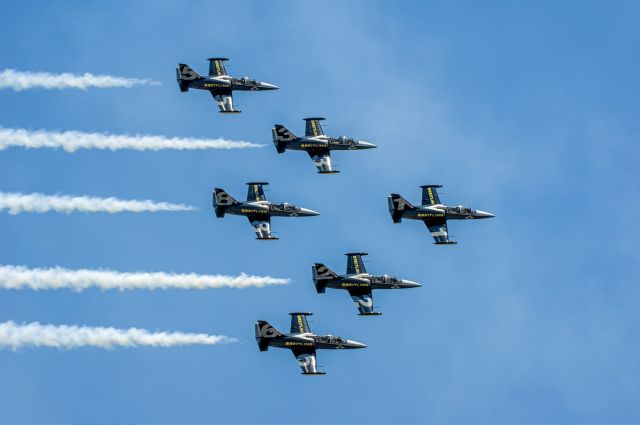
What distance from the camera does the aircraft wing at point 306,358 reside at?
167 meters

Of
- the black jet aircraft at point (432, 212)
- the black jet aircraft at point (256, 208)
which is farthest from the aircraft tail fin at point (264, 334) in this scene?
the black jet aircraft at point (432, 212)

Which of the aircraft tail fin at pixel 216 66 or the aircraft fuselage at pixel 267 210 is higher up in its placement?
the aircraft tail fin at pixel 216 66

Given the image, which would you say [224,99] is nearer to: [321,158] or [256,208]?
[321,158]

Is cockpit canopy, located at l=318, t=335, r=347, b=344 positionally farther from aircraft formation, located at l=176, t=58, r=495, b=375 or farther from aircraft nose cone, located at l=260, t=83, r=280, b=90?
aircraft nose cone, located at l=260, t=83, r=280, b=90

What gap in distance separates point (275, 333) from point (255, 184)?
21.9 metres

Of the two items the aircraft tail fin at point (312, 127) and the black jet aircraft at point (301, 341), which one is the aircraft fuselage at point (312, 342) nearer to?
the black jet aircraft at point (301, 341)

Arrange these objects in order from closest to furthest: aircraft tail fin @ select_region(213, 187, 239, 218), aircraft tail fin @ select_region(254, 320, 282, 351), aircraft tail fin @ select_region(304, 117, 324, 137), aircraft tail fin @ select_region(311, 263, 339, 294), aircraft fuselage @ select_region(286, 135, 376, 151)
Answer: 1. aircraft tail fin @ select_region(254, 320, 282, 351)
2. aircraft tail fin @ select_region(311, 263, 339, 294)
3. aircraft tail fin @ select_region(213, 187, 239, 218)
4. aircraft fuselage @ select_region(286, 135, 376, 151)
5. aircraft tail fin @ select_region(304, 117, 324, 137)

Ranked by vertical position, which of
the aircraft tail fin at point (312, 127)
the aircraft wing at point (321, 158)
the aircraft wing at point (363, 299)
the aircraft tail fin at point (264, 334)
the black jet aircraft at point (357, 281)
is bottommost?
the aircraft tail fin at point (264, 334)

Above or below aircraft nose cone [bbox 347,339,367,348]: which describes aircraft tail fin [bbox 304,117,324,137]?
above

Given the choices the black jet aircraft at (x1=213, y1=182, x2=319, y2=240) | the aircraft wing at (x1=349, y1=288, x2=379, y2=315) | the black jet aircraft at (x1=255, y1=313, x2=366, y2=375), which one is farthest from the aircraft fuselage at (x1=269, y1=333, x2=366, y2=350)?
the black jet aircraft at (x1=213, y1=182, x2=319, y2=240)

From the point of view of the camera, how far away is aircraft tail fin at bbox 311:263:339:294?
171875 mm

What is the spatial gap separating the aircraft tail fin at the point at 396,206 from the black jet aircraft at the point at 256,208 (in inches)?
430

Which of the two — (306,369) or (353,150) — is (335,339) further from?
(353,150)

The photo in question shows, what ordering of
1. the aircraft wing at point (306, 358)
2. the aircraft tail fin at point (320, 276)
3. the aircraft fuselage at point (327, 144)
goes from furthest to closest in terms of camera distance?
the aircraft fuselage at point (327, 144) → the aircraft tail fin at point (320, 276) → the aircraft wing at point (306, 358)
